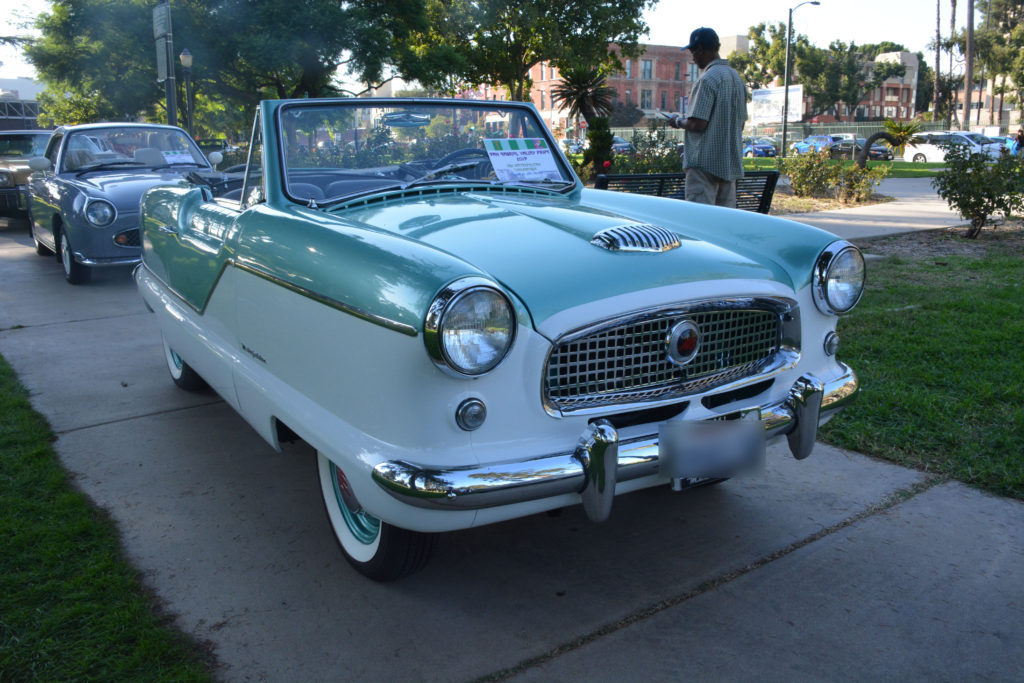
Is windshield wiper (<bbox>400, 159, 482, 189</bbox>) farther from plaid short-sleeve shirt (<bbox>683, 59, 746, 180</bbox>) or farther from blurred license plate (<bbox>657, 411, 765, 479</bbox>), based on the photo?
plaid short-sleeve shirt (<bbox>683, 59, 746, 180</bbox>)

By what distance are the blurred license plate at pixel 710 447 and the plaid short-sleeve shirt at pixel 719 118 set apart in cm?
346

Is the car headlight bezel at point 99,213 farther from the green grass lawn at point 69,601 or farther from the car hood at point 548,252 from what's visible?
the car hood at point 548,252

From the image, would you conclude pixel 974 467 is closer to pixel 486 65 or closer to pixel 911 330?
pixel 911 330

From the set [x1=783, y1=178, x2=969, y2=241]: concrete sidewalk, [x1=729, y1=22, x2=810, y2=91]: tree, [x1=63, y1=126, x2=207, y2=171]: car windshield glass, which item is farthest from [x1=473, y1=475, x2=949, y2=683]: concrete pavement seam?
[x1=729, y1=22, x2=810, y2=91]: tree

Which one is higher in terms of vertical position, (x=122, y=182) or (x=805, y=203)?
(x=122, y=182)

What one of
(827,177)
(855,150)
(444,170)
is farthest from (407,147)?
(855,150)

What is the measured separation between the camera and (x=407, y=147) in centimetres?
352

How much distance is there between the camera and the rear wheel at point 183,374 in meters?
4.36

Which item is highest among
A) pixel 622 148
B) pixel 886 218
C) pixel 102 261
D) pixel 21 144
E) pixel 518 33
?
pixel 518 33

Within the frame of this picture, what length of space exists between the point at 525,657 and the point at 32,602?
1464mm

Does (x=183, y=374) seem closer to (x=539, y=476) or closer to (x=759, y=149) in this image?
Answer: (x=539, y=476)

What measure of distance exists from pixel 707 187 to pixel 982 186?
5.28 metres

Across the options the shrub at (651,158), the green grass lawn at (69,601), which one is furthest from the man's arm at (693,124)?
the shrub at (651,158)

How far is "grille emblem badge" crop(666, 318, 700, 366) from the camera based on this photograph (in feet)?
7.75
